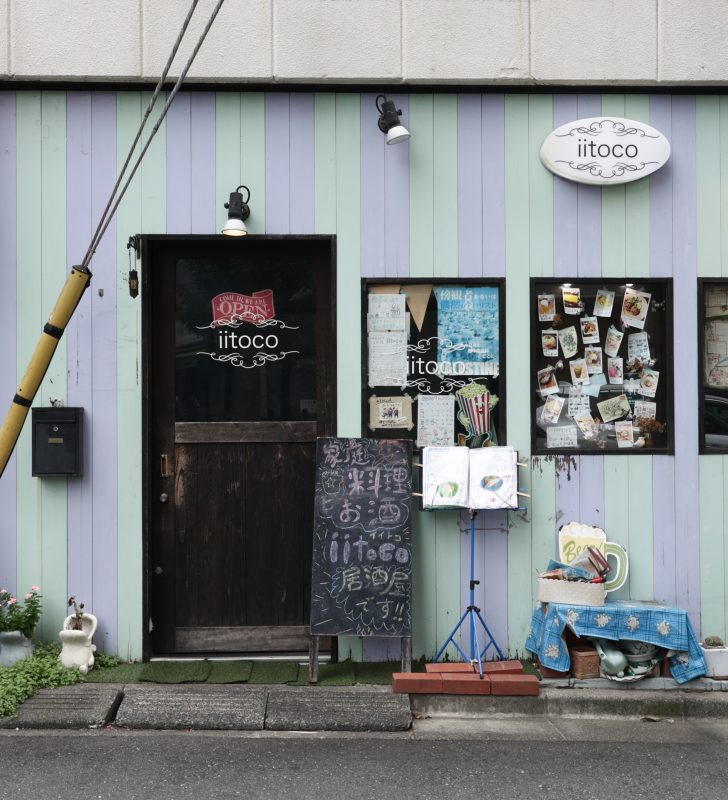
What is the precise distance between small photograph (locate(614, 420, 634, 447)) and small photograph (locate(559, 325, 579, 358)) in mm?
614

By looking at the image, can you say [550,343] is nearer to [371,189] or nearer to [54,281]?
[371,189]

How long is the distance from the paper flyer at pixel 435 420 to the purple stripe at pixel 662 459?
1.47m

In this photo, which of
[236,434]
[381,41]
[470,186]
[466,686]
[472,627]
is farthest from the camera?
[236,434]

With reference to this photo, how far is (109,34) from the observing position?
18.0ft

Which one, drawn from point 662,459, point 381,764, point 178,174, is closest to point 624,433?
point 662,459

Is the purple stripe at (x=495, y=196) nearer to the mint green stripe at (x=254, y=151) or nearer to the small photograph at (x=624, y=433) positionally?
the small photograph at (x=624, y=433)

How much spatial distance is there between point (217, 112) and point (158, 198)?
28.6 inches

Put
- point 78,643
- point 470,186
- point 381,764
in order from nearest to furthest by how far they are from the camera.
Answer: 1. point 381,764
2. point 78,643
3. point 470,186

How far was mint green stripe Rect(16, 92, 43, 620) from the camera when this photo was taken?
18.3 feet

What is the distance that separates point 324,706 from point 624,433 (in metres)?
2.81

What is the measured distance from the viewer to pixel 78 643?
5.31 meters

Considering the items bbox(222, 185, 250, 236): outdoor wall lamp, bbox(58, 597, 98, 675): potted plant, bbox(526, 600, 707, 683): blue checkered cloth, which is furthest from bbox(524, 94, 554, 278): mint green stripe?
bbox(58, 597, 98, 675): potted plant

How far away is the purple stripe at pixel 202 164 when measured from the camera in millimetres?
5602

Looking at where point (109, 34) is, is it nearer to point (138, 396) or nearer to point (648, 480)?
point (138, 396)
